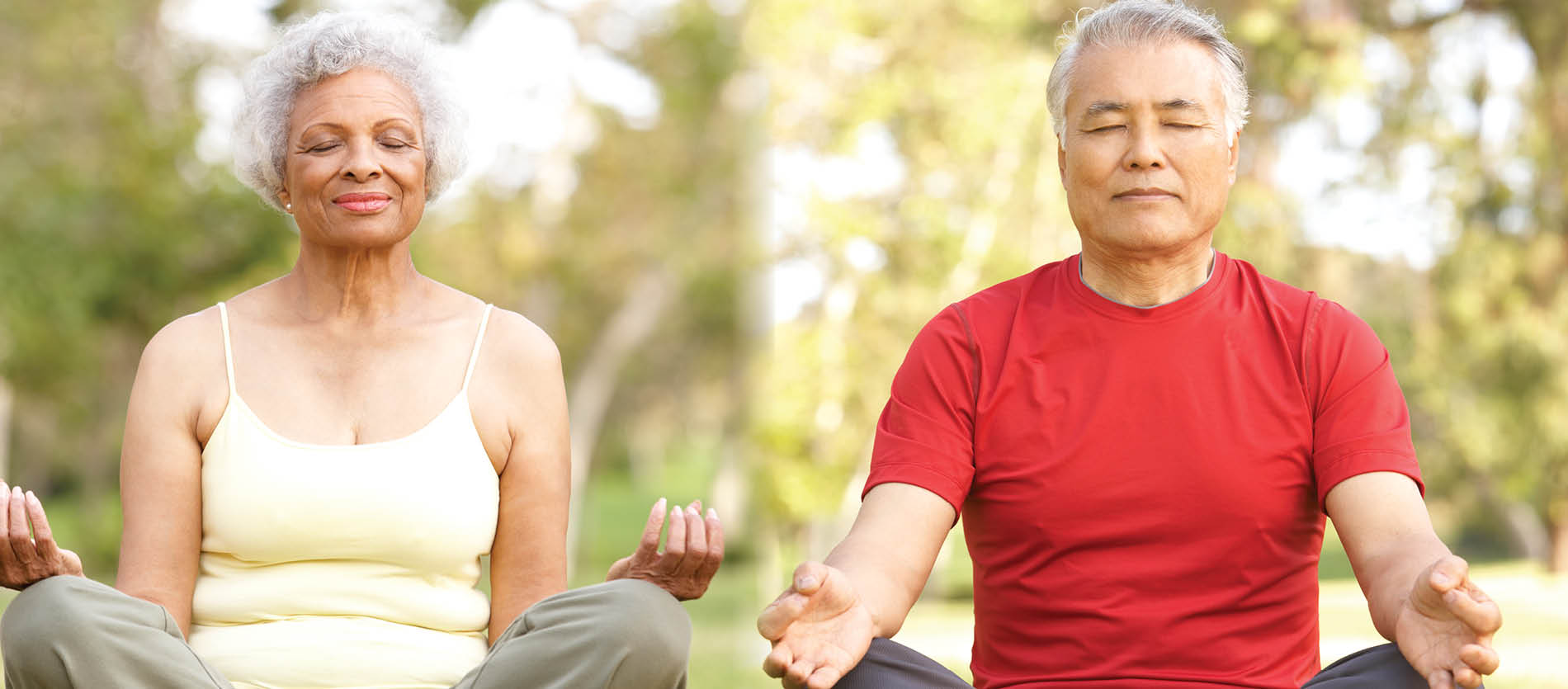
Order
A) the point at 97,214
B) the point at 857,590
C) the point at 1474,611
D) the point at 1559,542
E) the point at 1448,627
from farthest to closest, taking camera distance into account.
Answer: the point at 1559,542
the point at 97,214
the point at 857,590
the point at 1448,627
the point at 1474,611

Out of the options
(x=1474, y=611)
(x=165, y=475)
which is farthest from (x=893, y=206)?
(x=1474, y=611)

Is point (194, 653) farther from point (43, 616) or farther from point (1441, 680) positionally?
point (1441, 680)

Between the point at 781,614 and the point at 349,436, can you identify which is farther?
the point at 349,436

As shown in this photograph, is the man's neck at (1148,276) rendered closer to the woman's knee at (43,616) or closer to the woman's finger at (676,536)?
the woman's finger at (676,536)

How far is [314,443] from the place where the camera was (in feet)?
8.86

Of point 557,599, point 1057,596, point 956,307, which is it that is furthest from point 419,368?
point 1057,596

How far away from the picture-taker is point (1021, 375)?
278cm

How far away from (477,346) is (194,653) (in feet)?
2.44

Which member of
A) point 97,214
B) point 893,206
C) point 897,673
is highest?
point 893,206

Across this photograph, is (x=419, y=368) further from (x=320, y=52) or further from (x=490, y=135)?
(x=490, y=135)

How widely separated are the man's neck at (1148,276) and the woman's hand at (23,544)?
68.8 inches

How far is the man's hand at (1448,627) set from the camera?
2.13m

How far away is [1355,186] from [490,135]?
396 inches

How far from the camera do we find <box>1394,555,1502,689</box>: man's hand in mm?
2127
